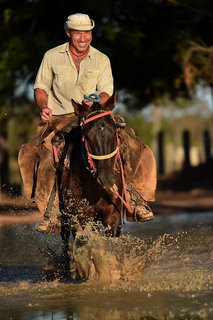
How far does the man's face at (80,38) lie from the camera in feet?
31.5

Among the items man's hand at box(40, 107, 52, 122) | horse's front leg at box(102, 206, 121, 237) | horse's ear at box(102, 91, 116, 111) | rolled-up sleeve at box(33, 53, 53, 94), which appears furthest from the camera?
rolled-up sleeve at box(33, 53, 53, 94)

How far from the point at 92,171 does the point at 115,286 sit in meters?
1.40

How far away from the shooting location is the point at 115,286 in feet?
28.9

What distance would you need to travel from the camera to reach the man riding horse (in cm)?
959

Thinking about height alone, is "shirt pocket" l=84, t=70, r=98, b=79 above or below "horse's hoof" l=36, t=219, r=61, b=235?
above

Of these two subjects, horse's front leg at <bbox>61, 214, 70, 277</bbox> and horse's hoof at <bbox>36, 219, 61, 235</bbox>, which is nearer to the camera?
horse's hoof at <bbox>36, 219, 61, 235</bbox>

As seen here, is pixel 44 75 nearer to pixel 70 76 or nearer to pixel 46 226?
pixel 70 76

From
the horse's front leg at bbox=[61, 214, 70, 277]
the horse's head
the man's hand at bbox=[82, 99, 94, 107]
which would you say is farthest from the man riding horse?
the horse's head

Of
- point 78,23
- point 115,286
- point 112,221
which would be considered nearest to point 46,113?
point 78,23

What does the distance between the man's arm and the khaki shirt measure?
0.09 metres

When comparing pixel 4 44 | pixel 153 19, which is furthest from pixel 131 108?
pixel 4 44

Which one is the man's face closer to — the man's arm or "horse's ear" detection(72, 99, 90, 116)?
the man's arm

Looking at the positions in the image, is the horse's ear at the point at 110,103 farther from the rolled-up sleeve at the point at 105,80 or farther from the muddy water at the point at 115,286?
the muddy water at the point at 115,286

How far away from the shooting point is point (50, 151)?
966cm
